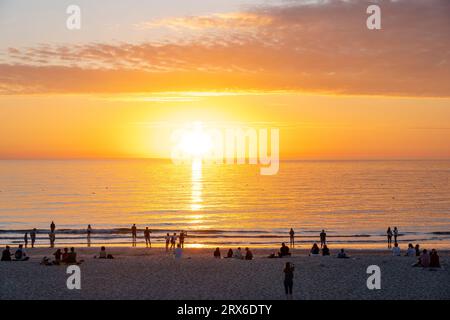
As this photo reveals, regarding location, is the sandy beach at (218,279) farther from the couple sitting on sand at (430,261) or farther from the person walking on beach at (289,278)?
the couple sitting on sand at (430,261)

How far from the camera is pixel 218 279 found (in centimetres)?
2523

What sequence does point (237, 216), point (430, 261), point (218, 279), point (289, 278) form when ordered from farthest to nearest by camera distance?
point (237, 216) < point (430, 261) < point (218, 279) < point (289, 278)

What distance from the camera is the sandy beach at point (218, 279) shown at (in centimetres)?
2203

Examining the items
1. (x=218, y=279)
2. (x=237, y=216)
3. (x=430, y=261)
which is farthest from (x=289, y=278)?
(x=237, y=216)

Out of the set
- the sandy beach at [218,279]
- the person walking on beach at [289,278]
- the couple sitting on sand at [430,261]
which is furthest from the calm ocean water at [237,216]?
the person walking on beach at [289,278]

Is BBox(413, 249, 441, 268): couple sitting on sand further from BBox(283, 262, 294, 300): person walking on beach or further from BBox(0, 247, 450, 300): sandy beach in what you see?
BBox(283, 262, 294, 300): person walking on beach

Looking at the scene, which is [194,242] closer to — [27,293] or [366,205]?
[27,293]

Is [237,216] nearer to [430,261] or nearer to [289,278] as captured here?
[430,261]

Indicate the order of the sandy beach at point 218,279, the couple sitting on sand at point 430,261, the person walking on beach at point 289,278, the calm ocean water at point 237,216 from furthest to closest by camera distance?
the calm ocean water at point 237,216, the couple sitting on sand at point 430,261, the sandy beach at point 218,279, the person walking on beach at point 289,278

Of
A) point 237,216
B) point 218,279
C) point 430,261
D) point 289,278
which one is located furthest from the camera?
point 237,216

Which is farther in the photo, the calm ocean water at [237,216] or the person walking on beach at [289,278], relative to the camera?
the calm ocean water at [237,216]

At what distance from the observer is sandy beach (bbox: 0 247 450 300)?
72.3 ft

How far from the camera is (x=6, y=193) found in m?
115

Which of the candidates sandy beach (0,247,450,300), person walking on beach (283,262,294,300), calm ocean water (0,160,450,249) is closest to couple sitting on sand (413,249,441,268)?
sandy beach (0,247,450,300)
